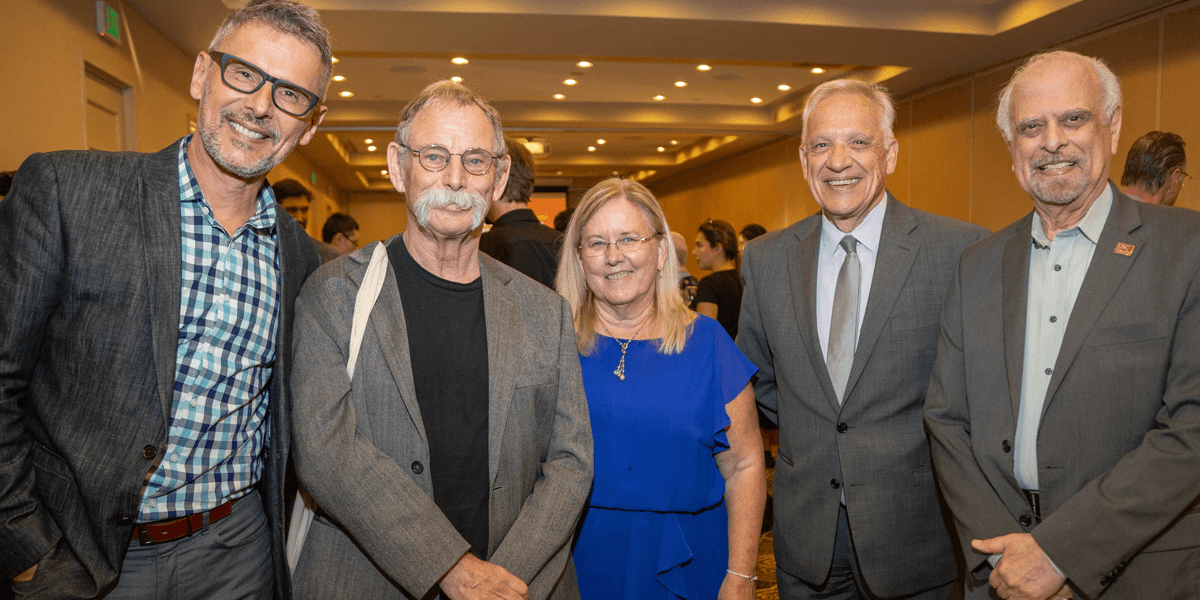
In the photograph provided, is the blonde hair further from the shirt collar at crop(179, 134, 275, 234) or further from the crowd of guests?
the shirt collar at crop(179, 134, 275, 234)

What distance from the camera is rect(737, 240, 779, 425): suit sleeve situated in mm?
2324

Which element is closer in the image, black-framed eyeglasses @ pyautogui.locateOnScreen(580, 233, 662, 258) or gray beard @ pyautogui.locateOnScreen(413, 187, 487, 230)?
gray beard @ pyautogui.locateOnScreen(413, 187, 487, 230)

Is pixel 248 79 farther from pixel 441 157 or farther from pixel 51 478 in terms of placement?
pixel 51 478

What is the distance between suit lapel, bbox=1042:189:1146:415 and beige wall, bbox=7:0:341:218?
4895 millimetres

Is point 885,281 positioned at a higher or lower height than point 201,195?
lower

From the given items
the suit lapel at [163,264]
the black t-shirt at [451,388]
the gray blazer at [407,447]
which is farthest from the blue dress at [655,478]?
the suit lapel at [163,264]

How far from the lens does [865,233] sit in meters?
2.13

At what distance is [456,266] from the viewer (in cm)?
183

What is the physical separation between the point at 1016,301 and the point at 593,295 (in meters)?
1.17

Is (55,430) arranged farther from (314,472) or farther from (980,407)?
(980,407)

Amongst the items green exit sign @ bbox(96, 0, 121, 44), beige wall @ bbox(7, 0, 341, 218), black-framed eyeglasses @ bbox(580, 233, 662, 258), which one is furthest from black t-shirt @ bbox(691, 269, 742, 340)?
green exit sign @ bbox(96, 0, 121, 44)

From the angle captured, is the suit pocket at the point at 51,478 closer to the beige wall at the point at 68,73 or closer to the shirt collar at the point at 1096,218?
the shirt collar at the point at 1096,218

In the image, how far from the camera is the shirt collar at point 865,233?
2127 mm

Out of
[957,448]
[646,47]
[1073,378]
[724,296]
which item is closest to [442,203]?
[957,448]
